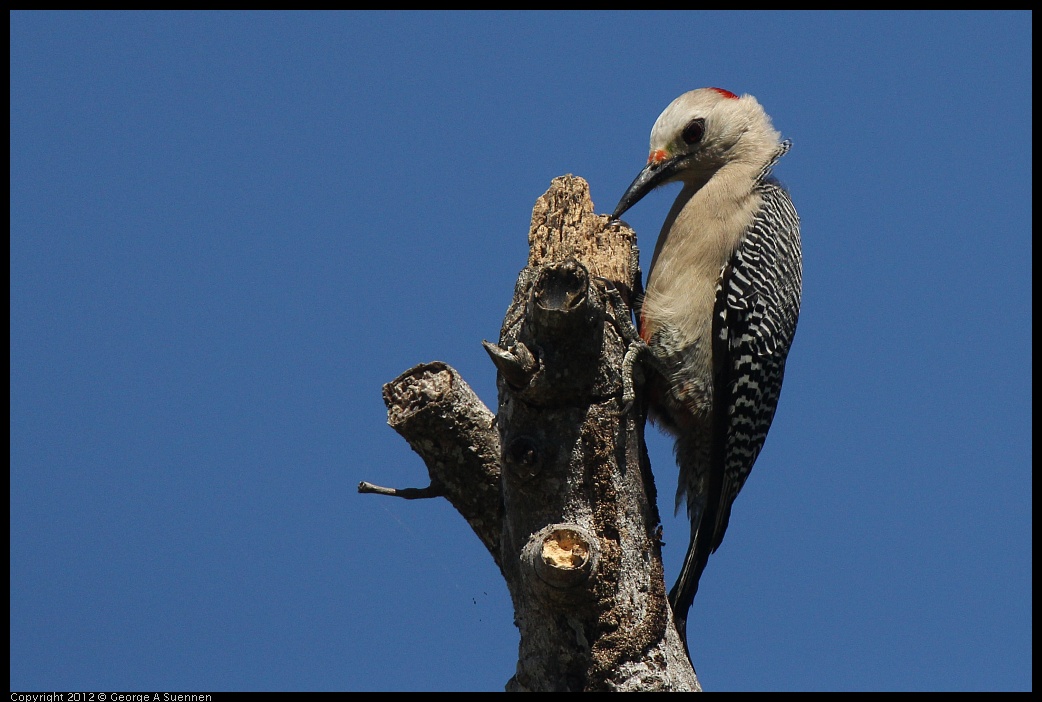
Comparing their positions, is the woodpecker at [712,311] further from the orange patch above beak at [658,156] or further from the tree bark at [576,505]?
the tree bark at [576,505]

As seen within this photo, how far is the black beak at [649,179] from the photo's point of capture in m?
5.30

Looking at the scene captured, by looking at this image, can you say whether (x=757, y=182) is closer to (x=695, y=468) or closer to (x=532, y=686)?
(x=695, y=468)

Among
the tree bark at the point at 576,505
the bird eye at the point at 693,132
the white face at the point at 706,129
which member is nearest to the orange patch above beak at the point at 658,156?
the white face at the point at 706,129

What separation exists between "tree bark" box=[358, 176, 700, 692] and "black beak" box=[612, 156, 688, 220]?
116cm

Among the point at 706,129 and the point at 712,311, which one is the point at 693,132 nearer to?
the point at 706,129

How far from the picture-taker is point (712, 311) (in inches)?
194

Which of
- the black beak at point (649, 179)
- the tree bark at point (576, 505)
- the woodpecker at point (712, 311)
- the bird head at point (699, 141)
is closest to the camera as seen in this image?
the tree bark at point (576, 505)

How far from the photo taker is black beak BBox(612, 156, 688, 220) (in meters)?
5.30

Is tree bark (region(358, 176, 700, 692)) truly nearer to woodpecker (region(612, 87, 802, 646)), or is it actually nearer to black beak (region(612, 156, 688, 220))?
woodpecker (region(612, 87, 802, 646))

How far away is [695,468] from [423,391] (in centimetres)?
152

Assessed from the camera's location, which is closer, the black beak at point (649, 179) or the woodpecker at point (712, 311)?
the woodpecker at point (712, 311)

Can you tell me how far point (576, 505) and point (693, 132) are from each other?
2.51 meters

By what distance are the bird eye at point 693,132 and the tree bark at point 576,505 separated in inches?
62.8

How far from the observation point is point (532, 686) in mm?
3988
